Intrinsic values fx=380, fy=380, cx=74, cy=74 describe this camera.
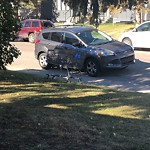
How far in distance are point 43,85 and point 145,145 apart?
5497 millimetres

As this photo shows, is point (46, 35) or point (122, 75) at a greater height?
point (46, 35)

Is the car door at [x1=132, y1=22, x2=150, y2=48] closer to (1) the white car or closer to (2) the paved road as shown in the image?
(1) the white car

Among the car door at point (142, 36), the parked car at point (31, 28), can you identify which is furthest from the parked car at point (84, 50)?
the parked car at point (31, 28)

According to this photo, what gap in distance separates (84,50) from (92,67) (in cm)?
69

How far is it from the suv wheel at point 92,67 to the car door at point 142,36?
7358mm

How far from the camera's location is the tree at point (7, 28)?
7262 mm

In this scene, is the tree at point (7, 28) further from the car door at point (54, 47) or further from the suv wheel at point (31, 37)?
the suv wheel at point (31, 37)

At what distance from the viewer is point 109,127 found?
Result: 5.77 metres

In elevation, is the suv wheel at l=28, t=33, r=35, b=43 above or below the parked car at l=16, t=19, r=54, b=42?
below

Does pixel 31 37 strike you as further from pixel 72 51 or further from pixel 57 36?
pixel 72 51

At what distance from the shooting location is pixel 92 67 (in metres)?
13.6

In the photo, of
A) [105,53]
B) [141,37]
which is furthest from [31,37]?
[105,53]

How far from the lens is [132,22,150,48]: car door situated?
66.3 ft

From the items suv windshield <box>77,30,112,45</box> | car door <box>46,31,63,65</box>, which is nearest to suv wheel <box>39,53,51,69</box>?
car door <box>46,31,63,65</box>
